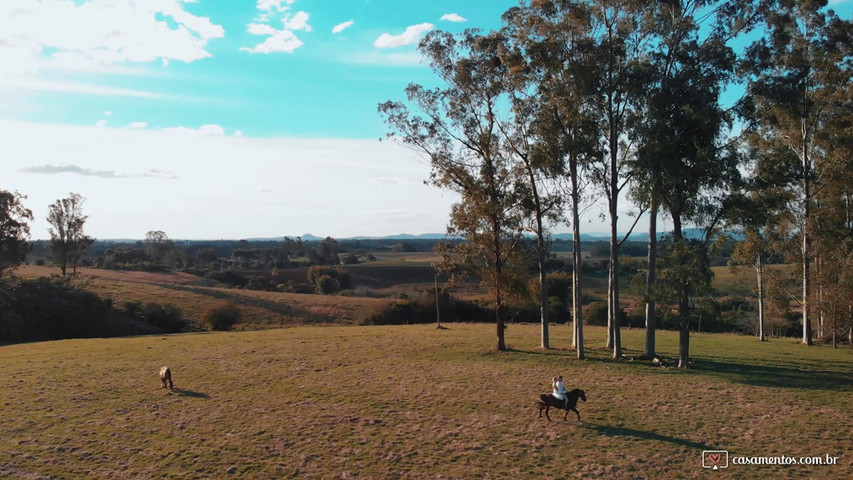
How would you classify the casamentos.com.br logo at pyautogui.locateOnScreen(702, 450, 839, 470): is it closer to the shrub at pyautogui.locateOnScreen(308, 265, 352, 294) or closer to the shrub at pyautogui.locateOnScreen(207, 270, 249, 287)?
the shrub at pyautogui.locateOnScreen(308, 265, 352, 294)

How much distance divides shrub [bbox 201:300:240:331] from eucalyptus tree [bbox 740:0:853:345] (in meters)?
49.2

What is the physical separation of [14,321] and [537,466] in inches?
1968

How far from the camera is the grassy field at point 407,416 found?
521 inches

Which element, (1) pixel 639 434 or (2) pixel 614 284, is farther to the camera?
(2) pixel 614 284

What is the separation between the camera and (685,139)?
2470 cm

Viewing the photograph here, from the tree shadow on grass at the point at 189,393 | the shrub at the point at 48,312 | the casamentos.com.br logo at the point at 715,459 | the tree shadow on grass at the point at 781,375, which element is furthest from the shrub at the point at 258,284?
the casamentos.com.br logo at the point at 715,459

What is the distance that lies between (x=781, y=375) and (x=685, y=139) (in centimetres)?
1199

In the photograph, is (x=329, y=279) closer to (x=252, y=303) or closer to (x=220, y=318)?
(x=252, y=303)

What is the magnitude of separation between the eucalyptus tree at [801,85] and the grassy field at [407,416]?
11384 mm

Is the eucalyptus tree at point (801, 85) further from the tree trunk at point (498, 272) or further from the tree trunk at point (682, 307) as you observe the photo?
the tree trunk at point (498, 272)

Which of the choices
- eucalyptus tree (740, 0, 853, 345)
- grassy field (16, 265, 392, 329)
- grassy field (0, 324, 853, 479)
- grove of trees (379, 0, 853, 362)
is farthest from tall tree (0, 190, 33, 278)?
eucalyptus tree (740, 0, 853, 345)

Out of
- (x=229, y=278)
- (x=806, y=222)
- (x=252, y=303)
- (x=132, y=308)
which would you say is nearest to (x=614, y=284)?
(x=806, y=222)

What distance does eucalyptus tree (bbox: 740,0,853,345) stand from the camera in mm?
24438

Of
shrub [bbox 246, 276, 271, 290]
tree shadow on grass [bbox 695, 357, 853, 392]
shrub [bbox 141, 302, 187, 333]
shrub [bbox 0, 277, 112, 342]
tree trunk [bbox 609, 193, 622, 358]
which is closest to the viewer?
tree shadow on grass [bbox 695, 357, 853, 392]
